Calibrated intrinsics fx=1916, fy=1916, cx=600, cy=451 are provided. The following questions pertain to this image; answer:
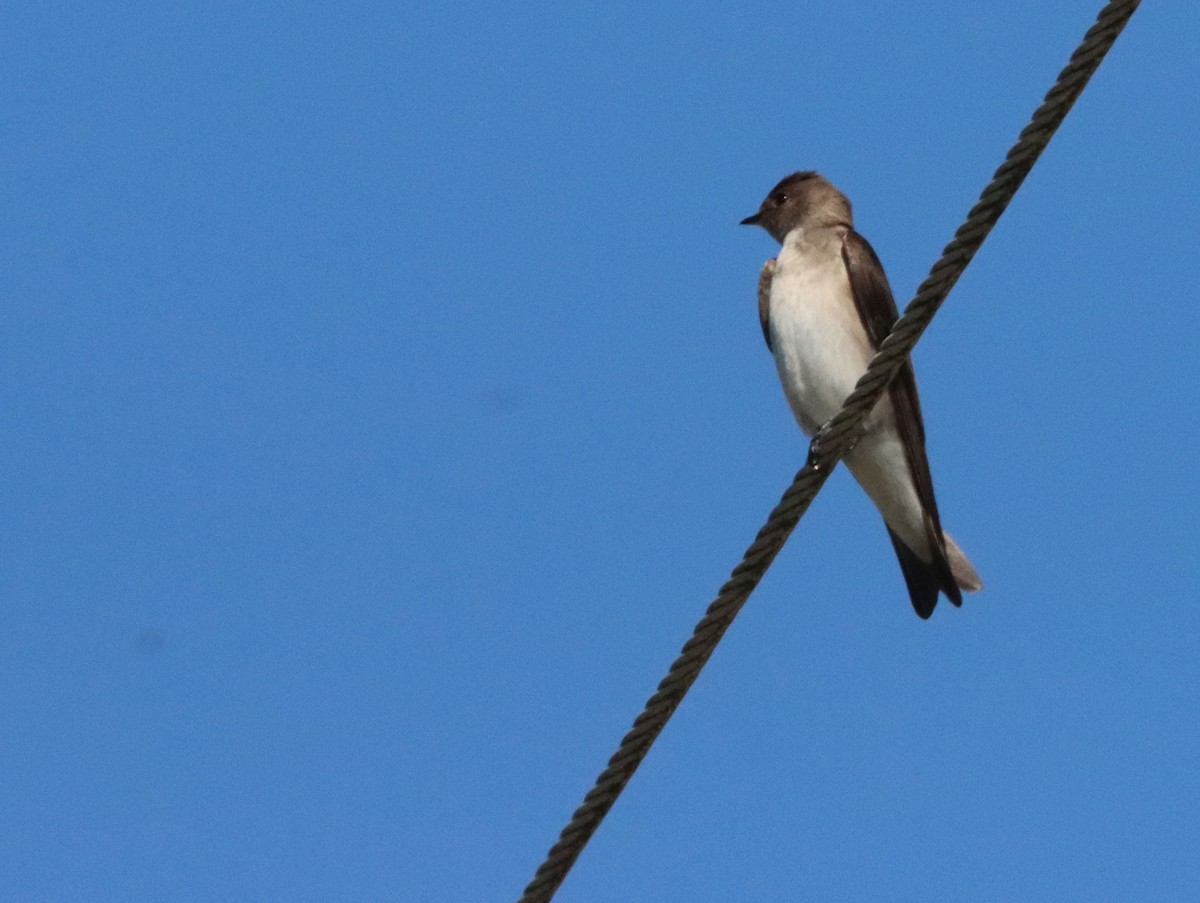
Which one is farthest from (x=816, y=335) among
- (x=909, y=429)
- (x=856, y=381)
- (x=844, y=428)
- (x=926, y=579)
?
(x=844, y=428)

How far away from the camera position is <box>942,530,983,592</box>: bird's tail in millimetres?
6742

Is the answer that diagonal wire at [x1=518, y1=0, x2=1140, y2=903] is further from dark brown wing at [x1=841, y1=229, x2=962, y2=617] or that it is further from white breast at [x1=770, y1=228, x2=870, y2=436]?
white breast at [x1=770, y1=228, x2=870, y2=436]

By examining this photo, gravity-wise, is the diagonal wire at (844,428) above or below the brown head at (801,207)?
below

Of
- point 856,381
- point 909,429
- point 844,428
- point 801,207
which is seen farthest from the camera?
point 801,207

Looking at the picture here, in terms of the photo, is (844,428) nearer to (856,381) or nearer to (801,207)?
(856,381)

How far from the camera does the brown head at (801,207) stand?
7.74 m

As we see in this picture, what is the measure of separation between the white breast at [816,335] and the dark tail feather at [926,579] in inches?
23.2

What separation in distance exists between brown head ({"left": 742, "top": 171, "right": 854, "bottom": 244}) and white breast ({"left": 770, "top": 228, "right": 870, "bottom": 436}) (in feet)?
1.55

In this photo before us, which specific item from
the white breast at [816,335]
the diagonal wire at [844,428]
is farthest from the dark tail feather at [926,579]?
the diagonal wire at [844,428]

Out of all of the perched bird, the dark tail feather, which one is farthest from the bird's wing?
the dark tail feather

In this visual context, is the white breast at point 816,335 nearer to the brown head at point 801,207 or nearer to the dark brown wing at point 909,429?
the dark brown wing at point 909,429

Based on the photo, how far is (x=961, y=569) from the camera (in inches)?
267

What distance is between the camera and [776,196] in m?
8.45

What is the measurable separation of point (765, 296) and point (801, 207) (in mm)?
911
